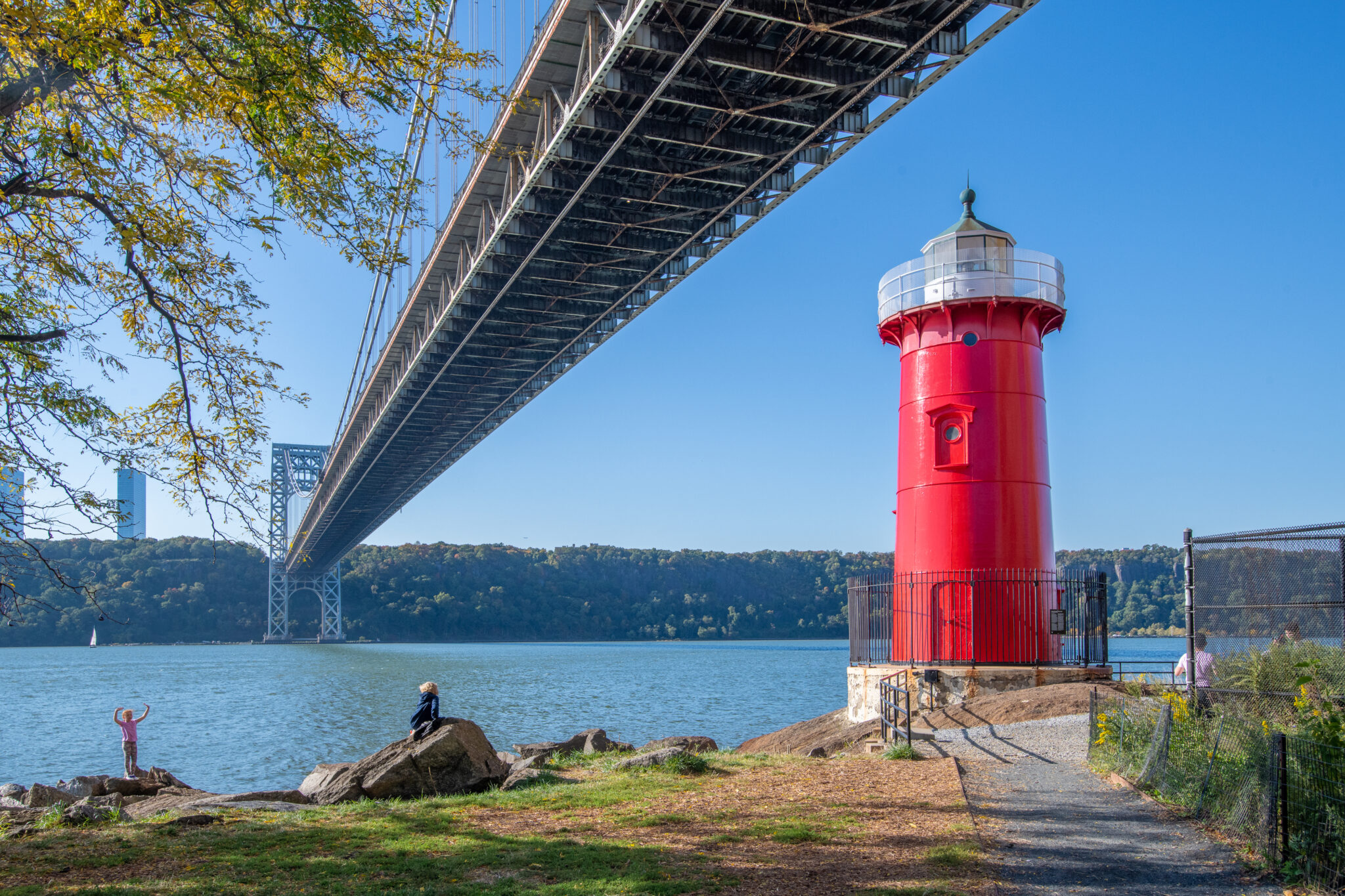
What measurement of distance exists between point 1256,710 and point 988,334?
716 cm

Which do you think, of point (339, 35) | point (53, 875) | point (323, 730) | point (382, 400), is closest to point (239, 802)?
point (53, 875)

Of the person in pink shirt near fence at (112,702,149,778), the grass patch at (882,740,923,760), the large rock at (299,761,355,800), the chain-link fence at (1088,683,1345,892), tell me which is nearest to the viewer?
the chain-link fence at (1088,683,1345,892)

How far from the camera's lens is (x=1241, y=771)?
7012mm

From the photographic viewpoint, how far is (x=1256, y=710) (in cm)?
878

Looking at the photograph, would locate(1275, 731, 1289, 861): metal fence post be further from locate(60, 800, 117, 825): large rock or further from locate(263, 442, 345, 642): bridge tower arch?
locate(263, 442, 345, 642): bridge tower arch

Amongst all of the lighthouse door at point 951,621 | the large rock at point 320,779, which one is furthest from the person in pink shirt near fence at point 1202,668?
the large rock at point 320,779

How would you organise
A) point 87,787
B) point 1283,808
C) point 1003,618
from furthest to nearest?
point 1003,618 < point 87,787 < point 1283,808

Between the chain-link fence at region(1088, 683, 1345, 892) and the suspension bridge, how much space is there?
7215 millimetres

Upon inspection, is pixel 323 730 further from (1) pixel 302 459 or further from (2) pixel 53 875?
(1) pixel 302 459

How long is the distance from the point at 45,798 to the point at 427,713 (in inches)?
161

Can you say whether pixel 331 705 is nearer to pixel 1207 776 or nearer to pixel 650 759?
pixel 650 759

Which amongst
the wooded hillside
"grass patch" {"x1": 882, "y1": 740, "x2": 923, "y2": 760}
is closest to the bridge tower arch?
the wooded hillside

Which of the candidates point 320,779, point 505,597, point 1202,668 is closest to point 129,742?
point 320,779

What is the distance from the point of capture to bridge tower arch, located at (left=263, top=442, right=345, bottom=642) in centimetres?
8569
